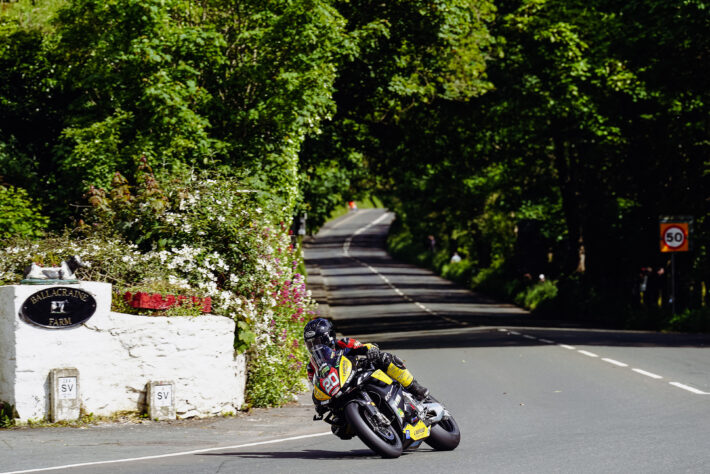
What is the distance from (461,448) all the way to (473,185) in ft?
129

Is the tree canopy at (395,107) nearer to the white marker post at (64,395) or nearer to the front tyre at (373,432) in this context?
the white marker post at (64,395)

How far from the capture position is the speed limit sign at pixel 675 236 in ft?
106

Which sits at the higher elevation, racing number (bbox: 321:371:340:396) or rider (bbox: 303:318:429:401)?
rider (bbox: 303:318:429:401)

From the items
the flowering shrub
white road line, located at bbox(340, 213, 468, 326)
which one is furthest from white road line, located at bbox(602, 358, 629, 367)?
white road line, located at bbox(340, 213, 468, 326)

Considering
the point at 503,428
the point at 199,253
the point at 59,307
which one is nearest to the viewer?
the point at 503,428

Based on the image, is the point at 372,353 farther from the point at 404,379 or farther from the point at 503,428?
the point at 503,428

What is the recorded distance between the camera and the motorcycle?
30.9ft

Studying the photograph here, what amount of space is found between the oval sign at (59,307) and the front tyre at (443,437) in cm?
414

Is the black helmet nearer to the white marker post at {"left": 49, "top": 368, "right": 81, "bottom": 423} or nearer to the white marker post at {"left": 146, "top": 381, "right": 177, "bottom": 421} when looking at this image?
the white marker post at {"left": 146, "top": 381, "right": 177, "bottom": 421}

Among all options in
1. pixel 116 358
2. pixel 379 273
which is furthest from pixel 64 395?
pixel 379 273

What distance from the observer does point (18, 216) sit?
17375mm

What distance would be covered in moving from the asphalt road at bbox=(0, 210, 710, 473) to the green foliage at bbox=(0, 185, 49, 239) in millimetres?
5545

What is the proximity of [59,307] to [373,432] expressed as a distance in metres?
4.14

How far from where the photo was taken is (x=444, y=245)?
76375 millimetres
